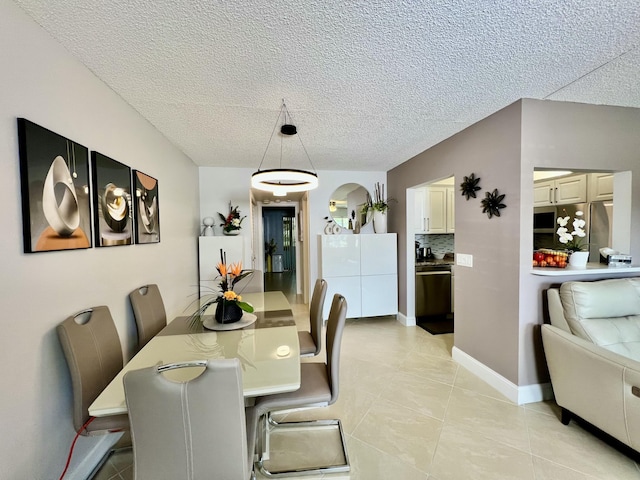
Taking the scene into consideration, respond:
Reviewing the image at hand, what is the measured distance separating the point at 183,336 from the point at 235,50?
1.75m

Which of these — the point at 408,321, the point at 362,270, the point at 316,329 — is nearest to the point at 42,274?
the point at 316,329

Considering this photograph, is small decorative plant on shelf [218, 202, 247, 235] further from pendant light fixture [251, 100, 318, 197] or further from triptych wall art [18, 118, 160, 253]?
triptych wall art [18, 118, 160, 253]

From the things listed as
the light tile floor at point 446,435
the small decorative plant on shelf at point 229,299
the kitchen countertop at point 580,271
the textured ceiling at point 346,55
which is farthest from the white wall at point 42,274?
the kitchen countertop at point 580,271

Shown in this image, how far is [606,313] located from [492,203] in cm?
109

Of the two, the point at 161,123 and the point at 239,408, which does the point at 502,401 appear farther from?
the point at 161,123

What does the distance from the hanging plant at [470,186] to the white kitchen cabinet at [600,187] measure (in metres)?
1.67

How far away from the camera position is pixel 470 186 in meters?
2.58

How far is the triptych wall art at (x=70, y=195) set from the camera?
1190 millimetres

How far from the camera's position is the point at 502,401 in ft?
7.20

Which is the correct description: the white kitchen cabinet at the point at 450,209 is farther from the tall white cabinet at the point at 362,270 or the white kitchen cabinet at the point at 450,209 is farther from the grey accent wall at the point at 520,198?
the grey accent wall at the point at 520,198

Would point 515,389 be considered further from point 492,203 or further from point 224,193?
point 224,193

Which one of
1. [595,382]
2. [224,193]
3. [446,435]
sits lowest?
[446,435]

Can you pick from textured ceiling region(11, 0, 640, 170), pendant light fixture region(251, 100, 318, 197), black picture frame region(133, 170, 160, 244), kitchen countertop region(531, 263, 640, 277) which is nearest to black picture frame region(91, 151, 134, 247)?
black picture frame region(133, 170, 160, 244)

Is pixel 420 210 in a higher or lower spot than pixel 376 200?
lower
